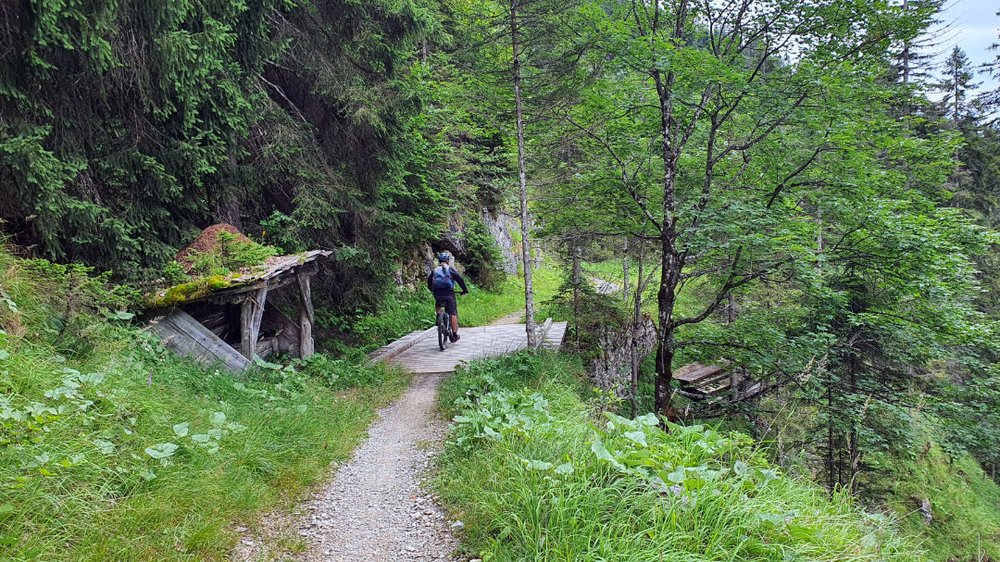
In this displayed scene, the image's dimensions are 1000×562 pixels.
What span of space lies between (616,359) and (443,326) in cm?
471

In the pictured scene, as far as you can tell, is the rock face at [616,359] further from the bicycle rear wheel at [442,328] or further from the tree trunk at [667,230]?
the bicycle rear wheel at [442,328]

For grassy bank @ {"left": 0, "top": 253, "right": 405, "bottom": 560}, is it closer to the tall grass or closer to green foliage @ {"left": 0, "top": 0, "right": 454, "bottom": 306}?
green foliage @ {"left": 0, "top": 0, "right": 454, "bottom": 306}

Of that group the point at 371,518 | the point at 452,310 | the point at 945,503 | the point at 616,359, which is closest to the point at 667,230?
the point at 616,359

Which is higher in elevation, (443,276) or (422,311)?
(443,276)

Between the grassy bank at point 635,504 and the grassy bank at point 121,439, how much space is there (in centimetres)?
185

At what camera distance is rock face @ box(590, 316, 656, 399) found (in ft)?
37.4

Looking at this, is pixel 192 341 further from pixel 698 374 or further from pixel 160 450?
pixel 698 374

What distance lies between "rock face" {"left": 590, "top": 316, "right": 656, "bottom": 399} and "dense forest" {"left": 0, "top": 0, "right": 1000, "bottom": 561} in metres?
0.15

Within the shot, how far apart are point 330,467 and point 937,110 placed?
92.9 ft

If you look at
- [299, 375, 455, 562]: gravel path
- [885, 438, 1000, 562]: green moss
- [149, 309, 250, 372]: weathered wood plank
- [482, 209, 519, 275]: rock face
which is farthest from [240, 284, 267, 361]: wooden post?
[482, 209, 519, 275]: rock face

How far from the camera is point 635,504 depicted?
131 inches

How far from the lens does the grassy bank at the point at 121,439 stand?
292 cm

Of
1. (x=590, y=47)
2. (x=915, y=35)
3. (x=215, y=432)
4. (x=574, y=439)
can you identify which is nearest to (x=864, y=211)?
(x=915, y=35)

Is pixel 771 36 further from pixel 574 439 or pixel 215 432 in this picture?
pixel 215 432
